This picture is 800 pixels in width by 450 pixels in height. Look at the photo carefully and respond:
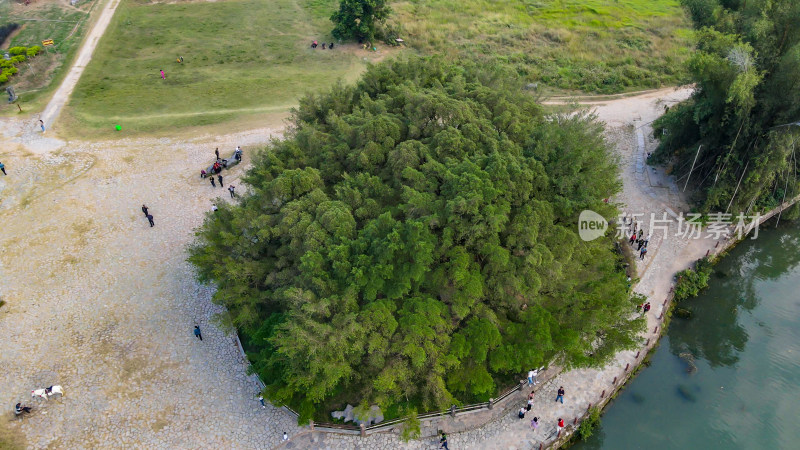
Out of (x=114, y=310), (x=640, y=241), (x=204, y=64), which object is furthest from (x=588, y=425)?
(x=204, y=64)

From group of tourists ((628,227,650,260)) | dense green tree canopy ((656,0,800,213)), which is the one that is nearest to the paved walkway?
group of tourists ((628,227,650,260))

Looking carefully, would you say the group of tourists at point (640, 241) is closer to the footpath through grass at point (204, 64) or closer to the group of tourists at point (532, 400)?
the group of tourists at point (532, 400)

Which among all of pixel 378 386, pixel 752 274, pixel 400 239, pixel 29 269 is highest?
pixel 400 239

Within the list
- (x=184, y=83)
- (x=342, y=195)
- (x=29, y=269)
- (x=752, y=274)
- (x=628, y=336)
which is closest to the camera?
(x=628, y=336)

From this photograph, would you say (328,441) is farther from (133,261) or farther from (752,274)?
(752,274)

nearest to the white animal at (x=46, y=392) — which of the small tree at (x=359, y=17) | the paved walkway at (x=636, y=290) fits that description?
the paved walkway at (x=636, y=290)

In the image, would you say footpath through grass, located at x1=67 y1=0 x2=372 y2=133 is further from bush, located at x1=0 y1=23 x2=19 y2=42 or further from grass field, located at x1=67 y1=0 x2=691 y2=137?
bush, located at x1=0 y1=23 x2=19 y2=42

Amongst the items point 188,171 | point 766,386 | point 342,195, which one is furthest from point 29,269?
point 766,386
